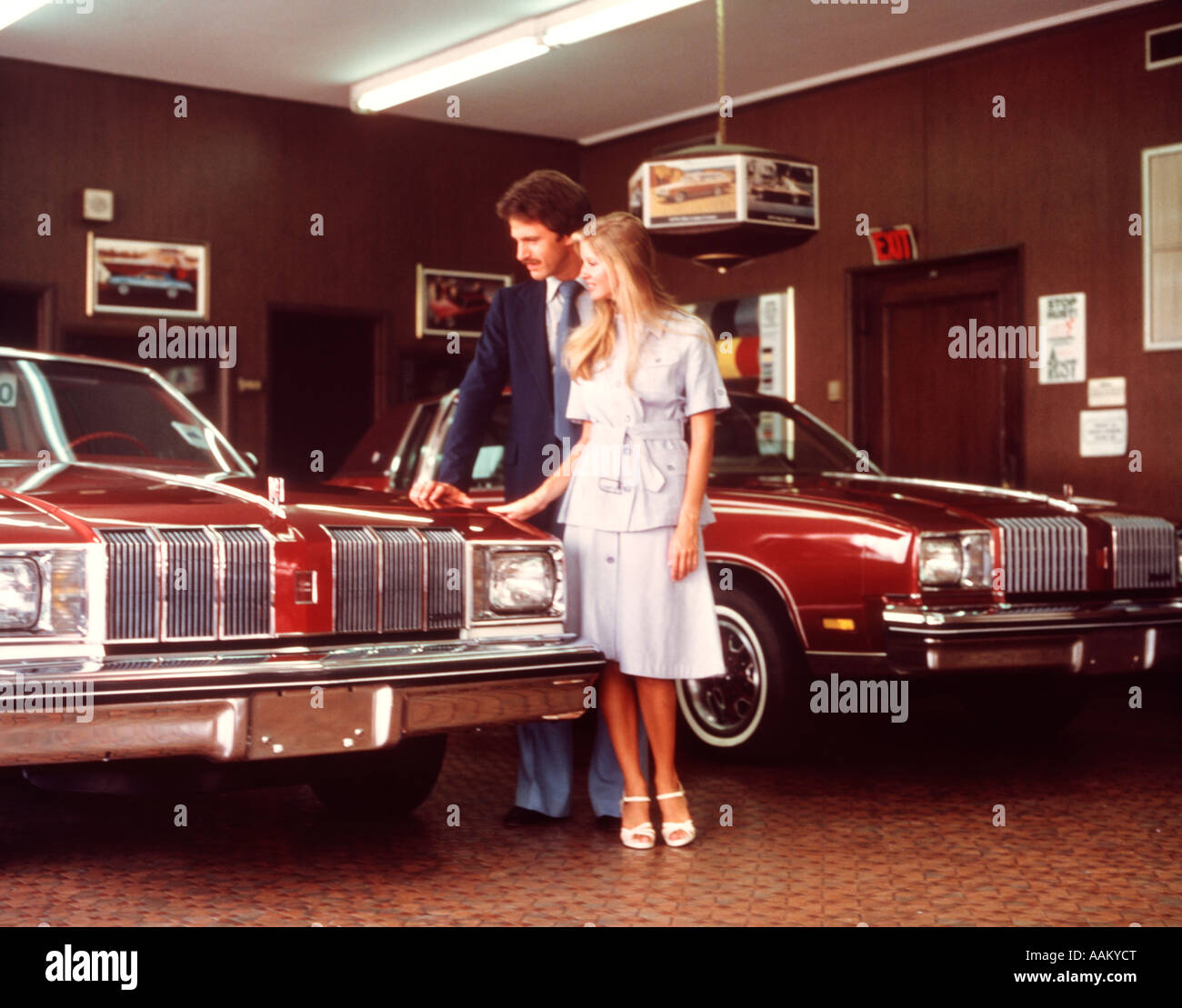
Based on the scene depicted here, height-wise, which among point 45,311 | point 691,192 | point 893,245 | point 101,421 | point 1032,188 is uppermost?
point 1032,188

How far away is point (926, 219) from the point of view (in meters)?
10.1

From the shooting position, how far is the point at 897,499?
17.3ft

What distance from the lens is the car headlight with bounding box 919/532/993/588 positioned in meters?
4.87

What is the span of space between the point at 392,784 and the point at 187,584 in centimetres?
138

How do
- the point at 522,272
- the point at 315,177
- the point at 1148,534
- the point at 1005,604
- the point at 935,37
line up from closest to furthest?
the point at 1005,604 → the point at 1148,534 → the point at 935,37 → the point at 315,177 → the point at 522,272

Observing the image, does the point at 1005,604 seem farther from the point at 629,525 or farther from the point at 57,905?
the point at 57,905

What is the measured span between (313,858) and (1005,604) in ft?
7.79

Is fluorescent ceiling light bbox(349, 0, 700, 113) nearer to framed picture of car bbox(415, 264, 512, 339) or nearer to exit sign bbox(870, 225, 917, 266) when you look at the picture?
framed picture of car bbox(415, 264, 512, 339)

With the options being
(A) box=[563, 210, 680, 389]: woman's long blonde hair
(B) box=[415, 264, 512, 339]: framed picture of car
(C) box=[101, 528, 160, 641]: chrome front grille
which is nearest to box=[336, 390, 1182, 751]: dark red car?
(A) box=[563, 210, 680, 389]: woman's long blonde hair

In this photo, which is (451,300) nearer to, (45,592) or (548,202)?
(548,202)

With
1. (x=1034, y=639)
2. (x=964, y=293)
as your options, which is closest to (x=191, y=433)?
(x=1034, y=639)

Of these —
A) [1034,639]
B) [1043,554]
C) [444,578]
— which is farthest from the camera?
[1043,554]

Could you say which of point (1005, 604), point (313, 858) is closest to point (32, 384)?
point (313, 858)

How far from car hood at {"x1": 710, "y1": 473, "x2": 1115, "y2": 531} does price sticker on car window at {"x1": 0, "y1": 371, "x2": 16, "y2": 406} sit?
241 cm
